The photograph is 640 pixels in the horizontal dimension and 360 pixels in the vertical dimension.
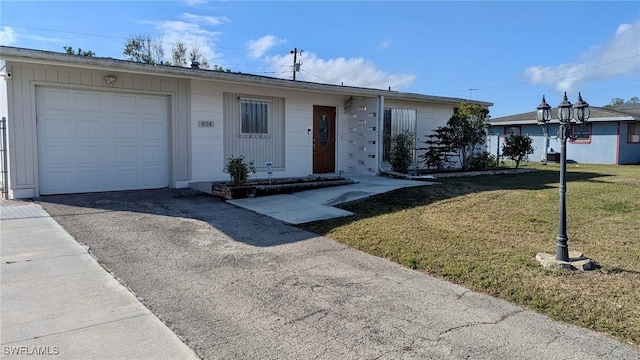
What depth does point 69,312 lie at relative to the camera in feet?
12.0

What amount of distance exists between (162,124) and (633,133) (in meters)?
25.0

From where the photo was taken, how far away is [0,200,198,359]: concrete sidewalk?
305 centimetres

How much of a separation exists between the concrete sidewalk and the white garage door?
3.62m

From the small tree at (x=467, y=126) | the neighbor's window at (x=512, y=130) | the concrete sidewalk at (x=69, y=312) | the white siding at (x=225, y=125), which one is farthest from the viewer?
the neighbor's window at (x=512, y=130)

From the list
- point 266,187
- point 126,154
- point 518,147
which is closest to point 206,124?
point 126,154

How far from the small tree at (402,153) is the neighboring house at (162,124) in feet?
1.64

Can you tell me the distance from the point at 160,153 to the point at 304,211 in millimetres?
4078

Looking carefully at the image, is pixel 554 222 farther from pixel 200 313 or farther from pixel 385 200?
pixel 200 313

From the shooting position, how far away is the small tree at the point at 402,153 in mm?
13367

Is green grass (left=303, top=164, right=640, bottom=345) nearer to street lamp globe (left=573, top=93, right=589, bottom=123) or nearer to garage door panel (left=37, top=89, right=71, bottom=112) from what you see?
street lamp globe (left=573, top=93, right=589, bottom=123)

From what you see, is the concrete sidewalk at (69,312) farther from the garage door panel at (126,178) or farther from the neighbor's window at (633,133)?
the neighbor's window at (633,133)

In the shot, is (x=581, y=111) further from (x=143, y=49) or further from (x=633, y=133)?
(x=143, y=49)

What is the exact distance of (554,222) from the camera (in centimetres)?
712

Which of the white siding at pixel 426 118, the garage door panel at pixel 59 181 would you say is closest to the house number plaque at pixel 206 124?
the garage door panel at pixel 59 181
